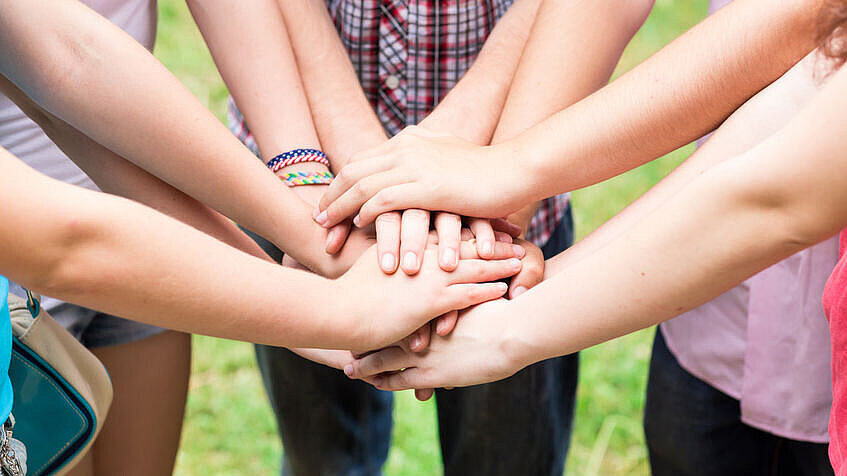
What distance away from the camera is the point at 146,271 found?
91 cm

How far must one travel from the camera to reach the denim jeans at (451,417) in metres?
1.51

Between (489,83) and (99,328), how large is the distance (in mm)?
684

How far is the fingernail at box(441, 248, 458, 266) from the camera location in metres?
1.15

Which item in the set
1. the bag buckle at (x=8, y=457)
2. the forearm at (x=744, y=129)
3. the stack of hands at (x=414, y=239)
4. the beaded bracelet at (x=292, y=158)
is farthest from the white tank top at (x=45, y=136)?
the forearm at (x=744, y=129)

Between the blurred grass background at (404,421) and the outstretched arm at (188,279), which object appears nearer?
the outstretched arm at (188,279)

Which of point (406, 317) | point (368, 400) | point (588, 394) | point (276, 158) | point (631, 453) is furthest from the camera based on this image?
point (588, 394)

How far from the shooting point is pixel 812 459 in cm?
138

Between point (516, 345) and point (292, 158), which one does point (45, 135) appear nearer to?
point (292, 158)

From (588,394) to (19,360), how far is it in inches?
63.2

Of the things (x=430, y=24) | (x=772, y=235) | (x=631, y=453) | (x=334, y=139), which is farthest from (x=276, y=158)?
(x=631, y=453)

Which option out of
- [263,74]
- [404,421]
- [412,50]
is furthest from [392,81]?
[404,421]

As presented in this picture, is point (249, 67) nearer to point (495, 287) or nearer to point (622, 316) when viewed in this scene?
point (495, 287)

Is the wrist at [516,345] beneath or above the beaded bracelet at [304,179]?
beneath

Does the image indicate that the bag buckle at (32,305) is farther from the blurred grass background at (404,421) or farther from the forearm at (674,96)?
the blurred grass background at (404,421)
